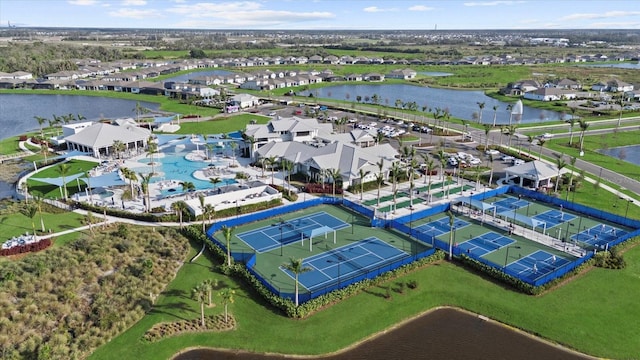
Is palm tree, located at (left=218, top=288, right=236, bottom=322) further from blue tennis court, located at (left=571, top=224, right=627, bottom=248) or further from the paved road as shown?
the paved road

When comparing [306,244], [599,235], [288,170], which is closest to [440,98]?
[288,170]

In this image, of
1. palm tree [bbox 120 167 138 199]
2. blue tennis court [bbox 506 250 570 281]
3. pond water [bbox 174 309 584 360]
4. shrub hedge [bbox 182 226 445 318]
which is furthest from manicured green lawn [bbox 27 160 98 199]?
blue tennis court [bbox 506 250 570 281]

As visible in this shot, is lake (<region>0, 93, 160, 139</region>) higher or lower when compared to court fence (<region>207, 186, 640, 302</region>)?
higher

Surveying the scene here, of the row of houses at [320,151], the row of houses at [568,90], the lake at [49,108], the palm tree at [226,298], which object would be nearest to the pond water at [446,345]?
the palm tree at [226,298]

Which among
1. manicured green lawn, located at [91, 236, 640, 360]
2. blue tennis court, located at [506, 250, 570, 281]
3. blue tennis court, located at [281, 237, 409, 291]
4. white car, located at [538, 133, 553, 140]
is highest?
white car, located at [538, 133, 553, 140]

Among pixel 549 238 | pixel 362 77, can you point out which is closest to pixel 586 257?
pixel 549 238
